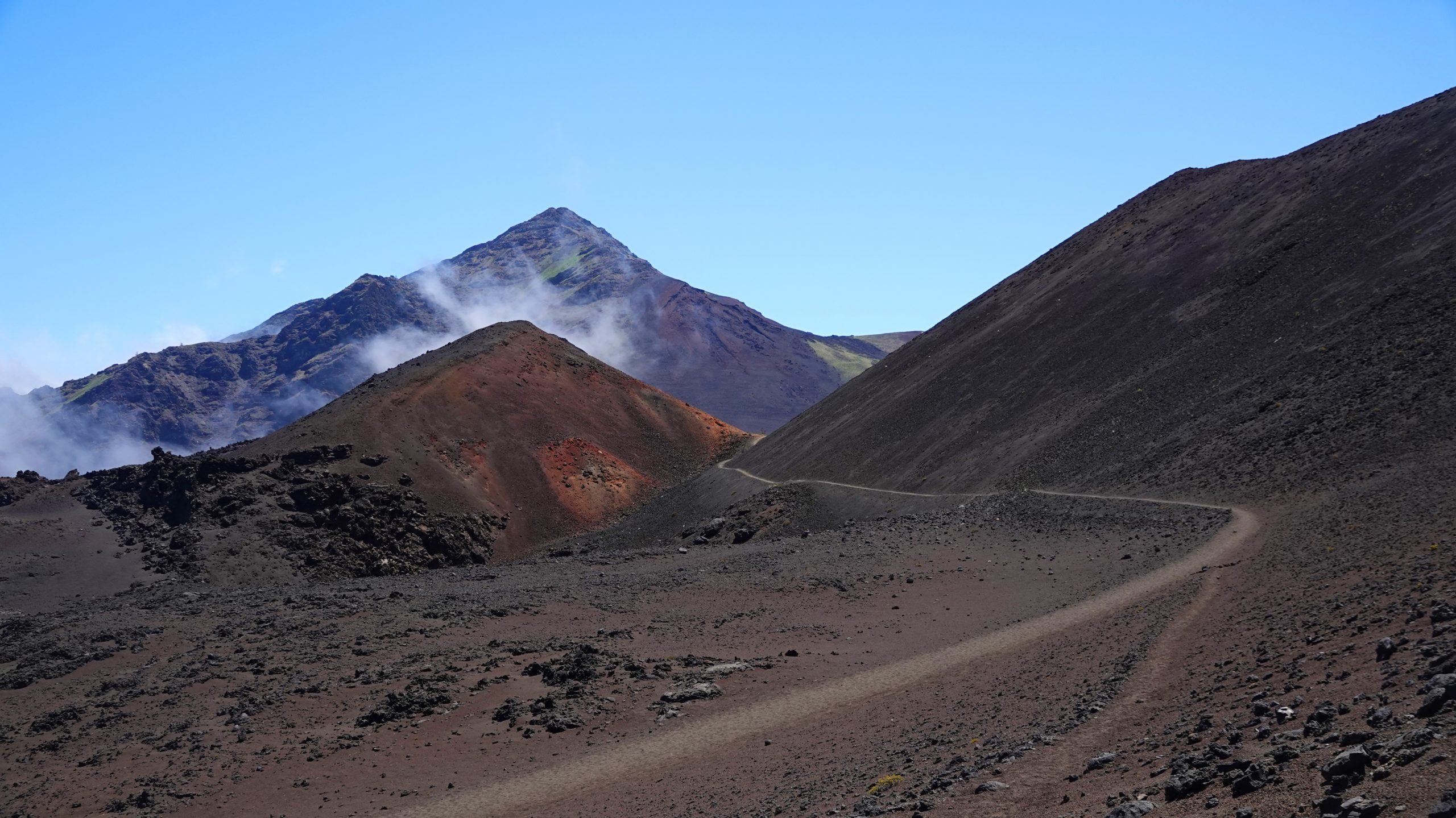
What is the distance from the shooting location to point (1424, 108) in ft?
190

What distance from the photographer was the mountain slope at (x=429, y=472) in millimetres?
46156

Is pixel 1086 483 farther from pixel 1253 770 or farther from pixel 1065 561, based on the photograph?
pixel 1253 770

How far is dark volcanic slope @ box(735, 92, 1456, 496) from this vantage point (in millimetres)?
35156

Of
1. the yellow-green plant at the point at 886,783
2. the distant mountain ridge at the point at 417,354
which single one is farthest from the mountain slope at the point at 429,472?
the distant mountain ridge at the point at 417,354

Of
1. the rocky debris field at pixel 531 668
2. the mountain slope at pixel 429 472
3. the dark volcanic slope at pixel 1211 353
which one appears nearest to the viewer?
A: the rocky debris field at pixel 531 668

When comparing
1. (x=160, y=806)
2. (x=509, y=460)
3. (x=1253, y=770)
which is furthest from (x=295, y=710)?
(x=509, y=460)

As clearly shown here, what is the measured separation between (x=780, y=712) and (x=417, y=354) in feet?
495

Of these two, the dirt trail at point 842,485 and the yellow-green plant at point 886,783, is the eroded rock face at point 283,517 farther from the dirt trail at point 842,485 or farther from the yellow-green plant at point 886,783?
the yellow-green plant at point 886,783

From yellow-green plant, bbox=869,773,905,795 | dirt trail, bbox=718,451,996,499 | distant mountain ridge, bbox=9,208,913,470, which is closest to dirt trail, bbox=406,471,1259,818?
yellow-green plant, bbox=869,773,905,795

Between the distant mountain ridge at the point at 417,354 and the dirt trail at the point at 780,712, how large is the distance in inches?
4555

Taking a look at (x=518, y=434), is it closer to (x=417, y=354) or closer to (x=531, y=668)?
(x=531, y=668)

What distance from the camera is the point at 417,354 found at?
162 metres

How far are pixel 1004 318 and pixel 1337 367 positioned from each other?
3026 centimetres

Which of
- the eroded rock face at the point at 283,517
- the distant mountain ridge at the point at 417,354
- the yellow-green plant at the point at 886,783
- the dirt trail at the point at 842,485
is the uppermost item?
the distant mountain ridge at the point at 417,354
